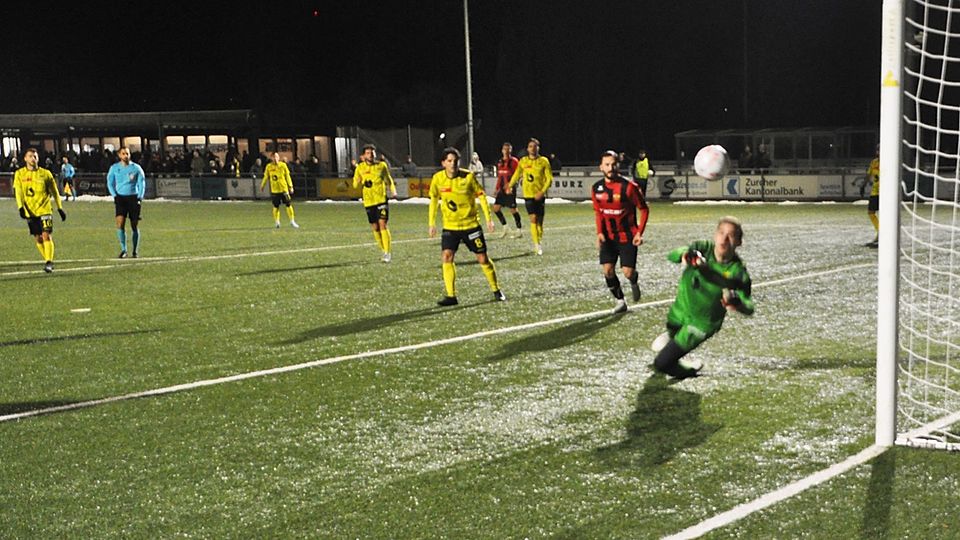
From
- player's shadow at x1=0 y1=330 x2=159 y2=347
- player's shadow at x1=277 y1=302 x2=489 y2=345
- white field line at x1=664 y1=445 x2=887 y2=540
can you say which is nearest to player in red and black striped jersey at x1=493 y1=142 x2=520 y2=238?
player's shadow at x1=277 y1=302 x2=489 y2=345

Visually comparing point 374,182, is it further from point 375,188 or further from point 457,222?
point 457,222

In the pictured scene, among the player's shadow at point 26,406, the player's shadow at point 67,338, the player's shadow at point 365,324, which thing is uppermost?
the player's shadow at point 67,338

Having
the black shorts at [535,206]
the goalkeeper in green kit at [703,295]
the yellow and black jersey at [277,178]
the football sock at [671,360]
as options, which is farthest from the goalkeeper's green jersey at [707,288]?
the yellow and black jersey at [277,178]

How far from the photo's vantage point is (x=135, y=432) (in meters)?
6.99

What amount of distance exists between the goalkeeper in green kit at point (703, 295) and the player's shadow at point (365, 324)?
13.1 ft

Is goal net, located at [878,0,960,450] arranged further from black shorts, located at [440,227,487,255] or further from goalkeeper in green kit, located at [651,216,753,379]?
black shorts, located at [440,227,487,255]

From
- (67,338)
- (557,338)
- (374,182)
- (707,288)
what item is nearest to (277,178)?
(374,182)

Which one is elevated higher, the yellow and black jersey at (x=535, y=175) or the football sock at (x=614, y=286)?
the yellow and black jersey at (x=535, y=175)

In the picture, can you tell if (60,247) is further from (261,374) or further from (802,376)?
(802,376)

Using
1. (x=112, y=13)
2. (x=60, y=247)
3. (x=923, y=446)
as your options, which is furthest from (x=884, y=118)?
(x=112, y=13)

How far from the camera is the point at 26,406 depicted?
25.7 feet

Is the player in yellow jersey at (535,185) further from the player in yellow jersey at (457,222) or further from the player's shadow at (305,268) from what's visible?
the player in yellow jersey at (457,222)

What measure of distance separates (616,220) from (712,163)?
2.74 metres

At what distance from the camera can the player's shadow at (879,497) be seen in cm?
480
